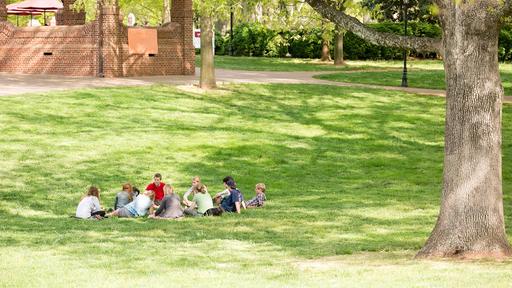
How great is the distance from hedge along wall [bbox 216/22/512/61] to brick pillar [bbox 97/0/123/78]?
17.0 m

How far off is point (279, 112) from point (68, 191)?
13289 millimetres

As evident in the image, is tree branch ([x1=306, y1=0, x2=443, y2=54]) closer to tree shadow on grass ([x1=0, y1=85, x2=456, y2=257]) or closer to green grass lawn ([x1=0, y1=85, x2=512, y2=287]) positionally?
green grass lawn ([x1=0, y1=85, x2=512, y2=287])

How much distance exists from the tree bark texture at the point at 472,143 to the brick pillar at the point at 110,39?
2877 centimetres

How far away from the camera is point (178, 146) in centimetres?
3044

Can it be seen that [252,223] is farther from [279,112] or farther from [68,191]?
[279,112]

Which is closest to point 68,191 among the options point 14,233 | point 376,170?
point 14,233

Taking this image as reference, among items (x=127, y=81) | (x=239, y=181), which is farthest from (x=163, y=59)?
(x=239, y=181)

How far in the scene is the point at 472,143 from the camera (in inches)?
595

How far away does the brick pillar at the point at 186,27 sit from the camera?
150ft

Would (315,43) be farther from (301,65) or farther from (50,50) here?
(50,50)

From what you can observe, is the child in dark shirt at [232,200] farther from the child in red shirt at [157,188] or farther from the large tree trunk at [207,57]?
the large tree trunk at [207,57]

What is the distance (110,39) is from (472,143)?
96.1ft

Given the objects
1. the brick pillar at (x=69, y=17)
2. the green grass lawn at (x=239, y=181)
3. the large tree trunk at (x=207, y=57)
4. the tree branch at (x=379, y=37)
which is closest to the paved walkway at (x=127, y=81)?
the green grass lawn at (x=239, y=181)

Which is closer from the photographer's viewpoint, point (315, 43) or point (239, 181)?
point (239, 181)
